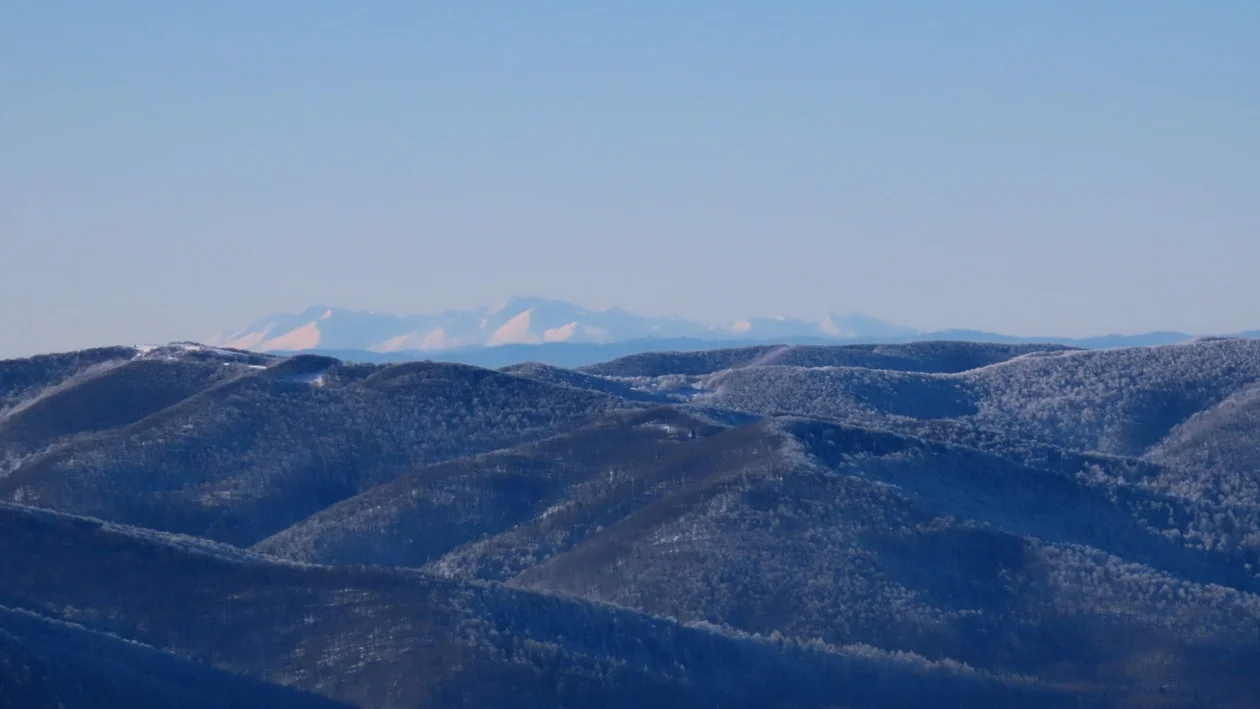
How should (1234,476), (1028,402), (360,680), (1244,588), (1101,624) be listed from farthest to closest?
(1028,402) < (1234,476) < (1244,588) < (1101,624) < (360,680)

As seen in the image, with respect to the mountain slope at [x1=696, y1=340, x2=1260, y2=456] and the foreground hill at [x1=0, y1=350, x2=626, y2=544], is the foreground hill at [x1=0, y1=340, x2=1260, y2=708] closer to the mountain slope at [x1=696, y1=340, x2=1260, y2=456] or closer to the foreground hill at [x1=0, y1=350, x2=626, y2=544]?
the foreground hill at [x1=0, y1=350, x2=626, y2=544]

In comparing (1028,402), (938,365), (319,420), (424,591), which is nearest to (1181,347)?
(1028,402)

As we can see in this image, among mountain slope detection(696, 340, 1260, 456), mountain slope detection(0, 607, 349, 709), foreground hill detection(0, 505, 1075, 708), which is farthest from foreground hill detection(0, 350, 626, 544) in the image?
mountain slope detection(0, 607, 349, 709)

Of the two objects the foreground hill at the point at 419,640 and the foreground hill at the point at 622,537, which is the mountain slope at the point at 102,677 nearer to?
the foreground hill at the point at 622,537

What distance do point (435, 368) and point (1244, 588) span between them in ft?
162

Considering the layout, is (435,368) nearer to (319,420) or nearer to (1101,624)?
(319,420)

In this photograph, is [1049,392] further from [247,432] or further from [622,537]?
[622,537]

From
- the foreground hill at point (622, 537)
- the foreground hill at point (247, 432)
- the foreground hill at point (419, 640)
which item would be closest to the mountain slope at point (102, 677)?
the foreground hill at point (622, 537)

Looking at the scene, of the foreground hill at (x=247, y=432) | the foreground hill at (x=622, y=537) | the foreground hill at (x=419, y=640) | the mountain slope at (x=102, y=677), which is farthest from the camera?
the foreground hill at (x=247, y=432)

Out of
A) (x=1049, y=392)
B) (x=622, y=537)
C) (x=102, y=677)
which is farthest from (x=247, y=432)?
(x=1049, y=392)

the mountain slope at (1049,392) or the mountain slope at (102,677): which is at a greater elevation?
the mountain slope at (1049,392)

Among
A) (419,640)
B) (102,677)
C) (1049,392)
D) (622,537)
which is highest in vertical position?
(1049,392)

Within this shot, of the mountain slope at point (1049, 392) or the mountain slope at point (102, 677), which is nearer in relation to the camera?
the mountain slope at point (102, 677)

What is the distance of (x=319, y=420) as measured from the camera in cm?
10038
